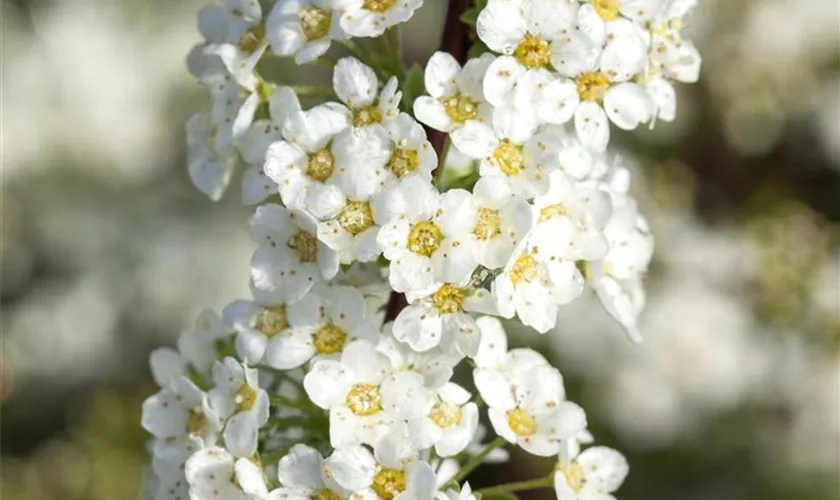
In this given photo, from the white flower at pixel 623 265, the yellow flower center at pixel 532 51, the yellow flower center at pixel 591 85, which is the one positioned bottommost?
the white flower at pixel 623 265

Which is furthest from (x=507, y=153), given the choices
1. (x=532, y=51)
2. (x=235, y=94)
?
(x=235, y=94)

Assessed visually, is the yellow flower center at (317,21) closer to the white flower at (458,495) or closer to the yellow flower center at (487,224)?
the yellow flower center at (487,224)

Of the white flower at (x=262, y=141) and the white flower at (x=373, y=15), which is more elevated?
the white flower at (x=373, y=15)

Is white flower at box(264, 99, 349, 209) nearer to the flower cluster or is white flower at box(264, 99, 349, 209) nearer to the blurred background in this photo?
the flower cluster

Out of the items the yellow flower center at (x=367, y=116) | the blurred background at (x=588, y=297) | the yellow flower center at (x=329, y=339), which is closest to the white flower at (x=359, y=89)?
the yellow flower center at (x=367, y=116)

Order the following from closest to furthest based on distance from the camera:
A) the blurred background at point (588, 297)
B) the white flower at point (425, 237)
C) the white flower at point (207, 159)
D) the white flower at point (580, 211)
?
the white flower at point (425, 237), the white flower at point (580, 211), the white flower at point (207, 159), the blurred background at point (588, 297)

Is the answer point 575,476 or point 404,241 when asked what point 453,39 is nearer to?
point 404,241

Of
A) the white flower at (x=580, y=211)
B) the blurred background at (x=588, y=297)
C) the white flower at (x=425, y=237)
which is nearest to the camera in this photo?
the white flower at (x=425, y=237)
